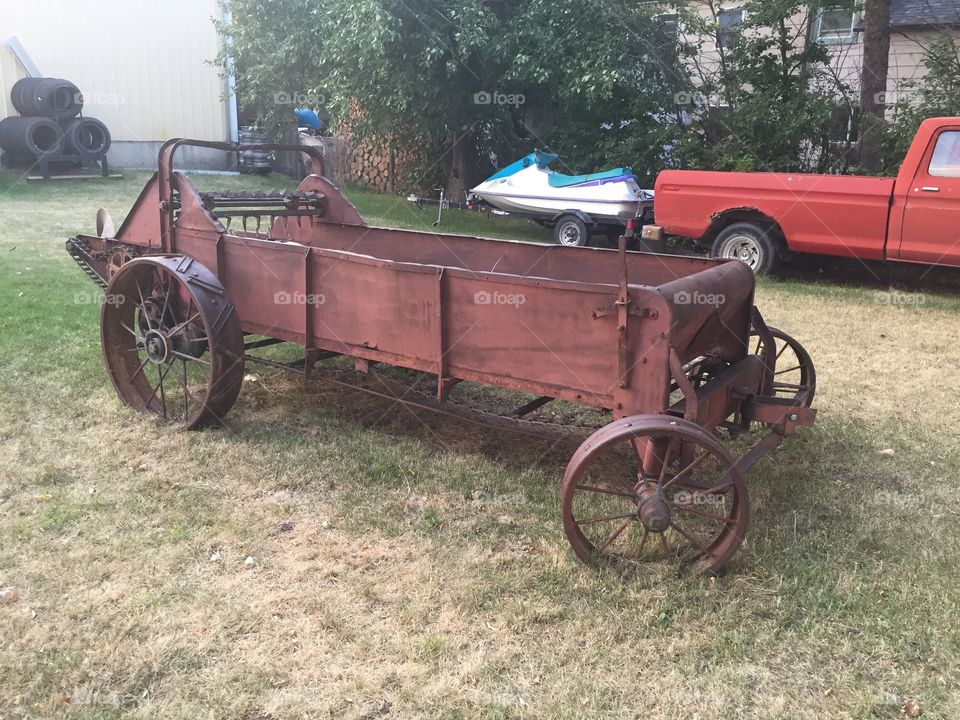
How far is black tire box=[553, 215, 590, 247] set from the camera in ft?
35.9

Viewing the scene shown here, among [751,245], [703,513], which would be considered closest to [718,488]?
[703,513]

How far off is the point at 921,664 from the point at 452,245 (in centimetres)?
353

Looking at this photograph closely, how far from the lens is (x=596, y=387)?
132 inches

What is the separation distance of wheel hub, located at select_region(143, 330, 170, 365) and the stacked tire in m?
12.7

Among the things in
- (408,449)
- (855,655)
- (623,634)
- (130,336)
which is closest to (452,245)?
(408,449)

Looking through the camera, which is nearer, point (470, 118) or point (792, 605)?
point (792, 605)

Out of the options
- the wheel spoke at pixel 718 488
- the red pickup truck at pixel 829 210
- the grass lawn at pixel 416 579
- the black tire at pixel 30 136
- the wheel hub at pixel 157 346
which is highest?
the black tire at pixel 30 136

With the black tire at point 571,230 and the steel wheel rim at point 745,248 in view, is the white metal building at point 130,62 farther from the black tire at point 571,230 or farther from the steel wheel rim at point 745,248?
the steel wheel rim at point 745,248

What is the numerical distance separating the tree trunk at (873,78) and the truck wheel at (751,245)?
8.77 ft

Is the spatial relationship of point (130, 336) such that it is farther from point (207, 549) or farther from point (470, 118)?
point (470, 118)

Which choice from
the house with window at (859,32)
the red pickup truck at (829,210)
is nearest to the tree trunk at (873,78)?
the house with window at (859,32)

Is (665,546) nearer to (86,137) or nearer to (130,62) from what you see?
(86,137)

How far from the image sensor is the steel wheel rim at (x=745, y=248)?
9312 millimetres

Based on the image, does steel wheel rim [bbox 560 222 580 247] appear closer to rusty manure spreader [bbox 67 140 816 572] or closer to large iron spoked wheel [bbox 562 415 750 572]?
rusty manure spreader [bbox 67 140 816 572]
